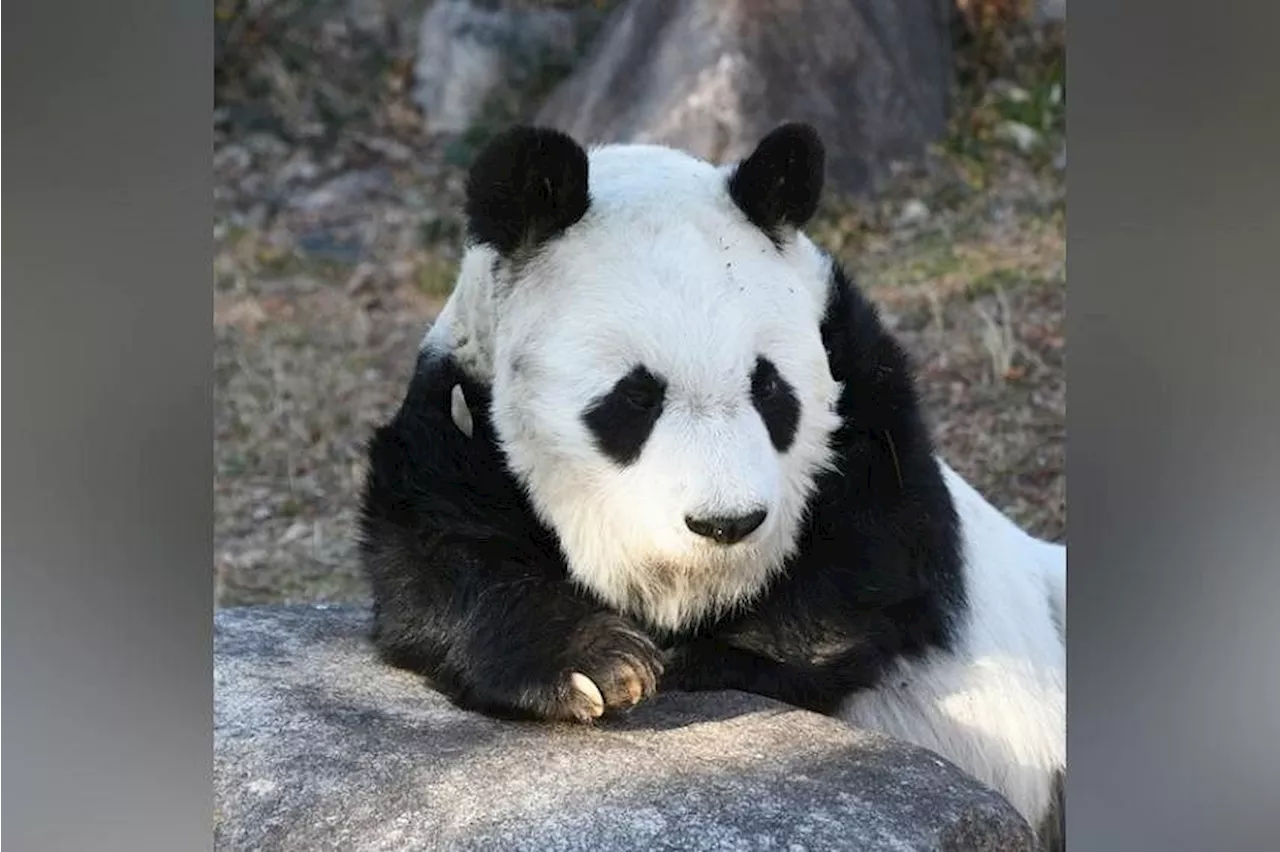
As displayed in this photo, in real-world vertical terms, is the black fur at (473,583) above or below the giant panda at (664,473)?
below

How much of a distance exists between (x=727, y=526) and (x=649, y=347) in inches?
12.4

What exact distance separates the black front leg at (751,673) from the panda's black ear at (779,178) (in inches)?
27.5

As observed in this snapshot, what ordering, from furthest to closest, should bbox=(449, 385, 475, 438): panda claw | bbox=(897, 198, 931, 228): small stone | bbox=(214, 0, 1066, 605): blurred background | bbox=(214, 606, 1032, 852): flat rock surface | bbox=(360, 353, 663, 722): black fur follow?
bbox=(897, 198, 931, 228): small stone → bbox=(214, 0, 1066, 605): blurred background → bbox=(449, 385, 475, 438): panda claw → bbox=(360, 353, 663, 722): black fur → bbox=(214, 606, 1032, 852): flat rock surface

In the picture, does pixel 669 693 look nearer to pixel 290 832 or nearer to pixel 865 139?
pixel 290 832

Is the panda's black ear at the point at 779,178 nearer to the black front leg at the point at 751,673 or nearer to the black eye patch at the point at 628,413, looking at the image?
the black eye patch at the point at 628,413

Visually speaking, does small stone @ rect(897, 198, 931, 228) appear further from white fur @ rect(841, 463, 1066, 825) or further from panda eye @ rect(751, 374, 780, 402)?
panda eye @ rect(751, 374, 780, 402)

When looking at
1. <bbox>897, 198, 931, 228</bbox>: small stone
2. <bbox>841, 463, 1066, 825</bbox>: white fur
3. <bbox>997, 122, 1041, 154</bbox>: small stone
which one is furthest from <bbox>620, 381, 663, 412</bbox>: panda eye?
<bbox>997, 122, 1041, 154</bbox>: small stone

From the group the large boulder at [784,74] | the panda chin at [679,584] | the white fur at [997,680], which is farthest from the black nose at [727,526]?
the large boulder at [784,74]

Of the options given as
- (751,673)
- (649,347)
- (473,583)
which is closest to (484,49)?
(649,347)

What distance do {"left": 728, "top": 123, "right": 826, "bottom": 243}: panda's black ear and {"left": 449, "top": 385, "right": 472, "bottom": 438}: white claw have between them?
0.57 m

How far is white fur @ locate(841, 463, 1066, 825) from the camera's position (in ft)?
8.46

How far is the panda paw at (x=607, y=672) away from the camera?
7.47ft
